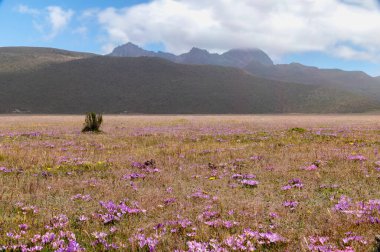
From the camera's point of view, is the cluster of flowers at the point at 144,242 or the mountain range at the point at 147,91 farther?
the mountain range at the point at 147,91

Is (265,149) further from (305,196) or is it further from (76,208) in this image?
(76,208)

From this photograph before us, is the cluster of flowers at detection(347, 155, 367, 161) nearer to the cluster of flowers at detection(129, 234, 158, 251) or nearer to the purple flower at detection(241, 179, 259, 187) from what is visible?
the purple flower at detection(241, 179, 259, 187)

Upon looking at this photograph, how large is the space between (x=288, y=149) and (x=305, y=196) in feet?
A: 28.0

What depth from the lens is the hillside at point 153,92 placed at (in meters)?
135

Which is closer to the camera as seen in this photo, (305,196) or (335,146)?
(305,196)

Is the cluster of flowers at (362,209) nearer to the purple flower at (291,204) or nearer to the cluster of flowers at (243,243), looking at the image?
the purple flower at (291,204)

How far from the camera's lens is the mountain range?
13475cm

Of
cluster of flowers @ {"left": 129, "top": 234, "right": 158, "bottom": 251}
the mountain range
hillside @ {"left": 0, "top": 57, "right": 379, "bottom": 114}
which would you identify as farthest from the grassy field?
hillside @ {"left": 0, "top": 57, "right": 379, "bottom": 114}

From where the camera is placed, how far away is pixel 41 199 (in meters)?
8.89

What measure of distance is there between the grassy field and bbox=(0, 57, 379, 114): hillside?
11805 centimetres

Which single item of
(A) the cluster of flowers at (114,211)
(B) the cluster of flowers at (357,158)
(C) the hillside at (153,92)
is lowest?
(A) the cluster of flowers at (114,211)

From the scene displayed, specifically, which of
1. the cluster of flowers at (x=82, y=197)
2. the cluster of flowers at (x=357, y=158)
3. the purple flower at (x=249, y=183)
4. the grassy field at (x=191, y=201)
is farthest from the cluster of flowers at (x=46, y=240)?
the cluster of flowers at (x=357, y=158)

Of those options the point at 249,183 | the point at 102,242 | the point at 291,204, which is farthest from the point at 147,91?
the point at 102,242

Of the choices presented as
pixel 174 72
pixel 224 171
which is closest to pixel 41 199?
pixel 224 171
